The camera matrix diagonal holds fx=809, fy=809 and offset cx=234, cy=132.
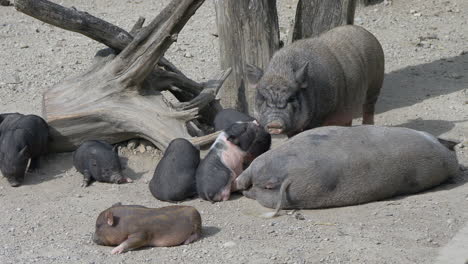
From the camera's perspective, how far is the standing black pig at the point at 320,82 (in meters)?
7.87

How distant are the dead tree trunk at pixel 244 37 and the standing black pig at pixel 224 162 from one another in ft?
5.19

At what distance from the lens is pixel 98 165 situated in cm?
755

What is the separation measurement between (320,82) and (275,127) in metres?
0.93

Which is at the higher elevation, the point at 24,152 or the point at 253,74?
the point at 253,74

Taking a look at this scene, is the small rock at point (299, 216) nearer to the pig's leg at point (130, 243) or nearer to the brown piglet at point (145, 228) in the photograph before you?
the brown piglet at point (145, 228)

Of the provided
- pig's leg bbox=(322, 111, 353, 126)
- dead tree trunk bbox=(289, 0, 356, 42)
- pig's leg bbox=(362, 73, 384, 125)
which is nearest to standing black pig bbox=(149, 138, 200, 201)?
pig's leg bbox=(322, 111, 353, 126)

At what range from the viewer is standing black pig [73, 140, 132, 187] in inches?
298

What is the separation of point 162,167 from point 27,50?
16.8ft

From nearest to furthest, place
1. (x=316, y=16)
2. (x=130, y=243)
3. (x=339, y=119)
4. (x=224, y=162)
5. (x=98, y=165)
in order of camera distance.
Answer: (x=130, y=243) → (x=224, y=162) → (x=98, y=165) → (x=339, y=119) → (x=316, y=16)

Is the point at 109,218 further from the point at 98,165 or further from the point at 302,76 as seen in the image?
the point at 302,76

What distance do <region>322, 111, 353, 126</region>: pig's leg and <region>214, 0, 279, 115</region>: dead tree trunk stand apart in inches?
39.6

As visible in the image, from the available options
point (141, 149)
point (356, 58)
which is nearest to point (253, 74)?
point (356, 58)

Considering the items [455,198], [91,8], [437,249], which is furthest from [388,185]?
[91,8]

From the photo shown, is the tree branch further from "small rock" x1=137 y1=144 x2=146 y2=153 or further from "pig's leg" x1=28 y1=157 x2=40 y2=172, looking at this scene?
"pig's leg" x1=28 y1=157 x2=40 y2=172
